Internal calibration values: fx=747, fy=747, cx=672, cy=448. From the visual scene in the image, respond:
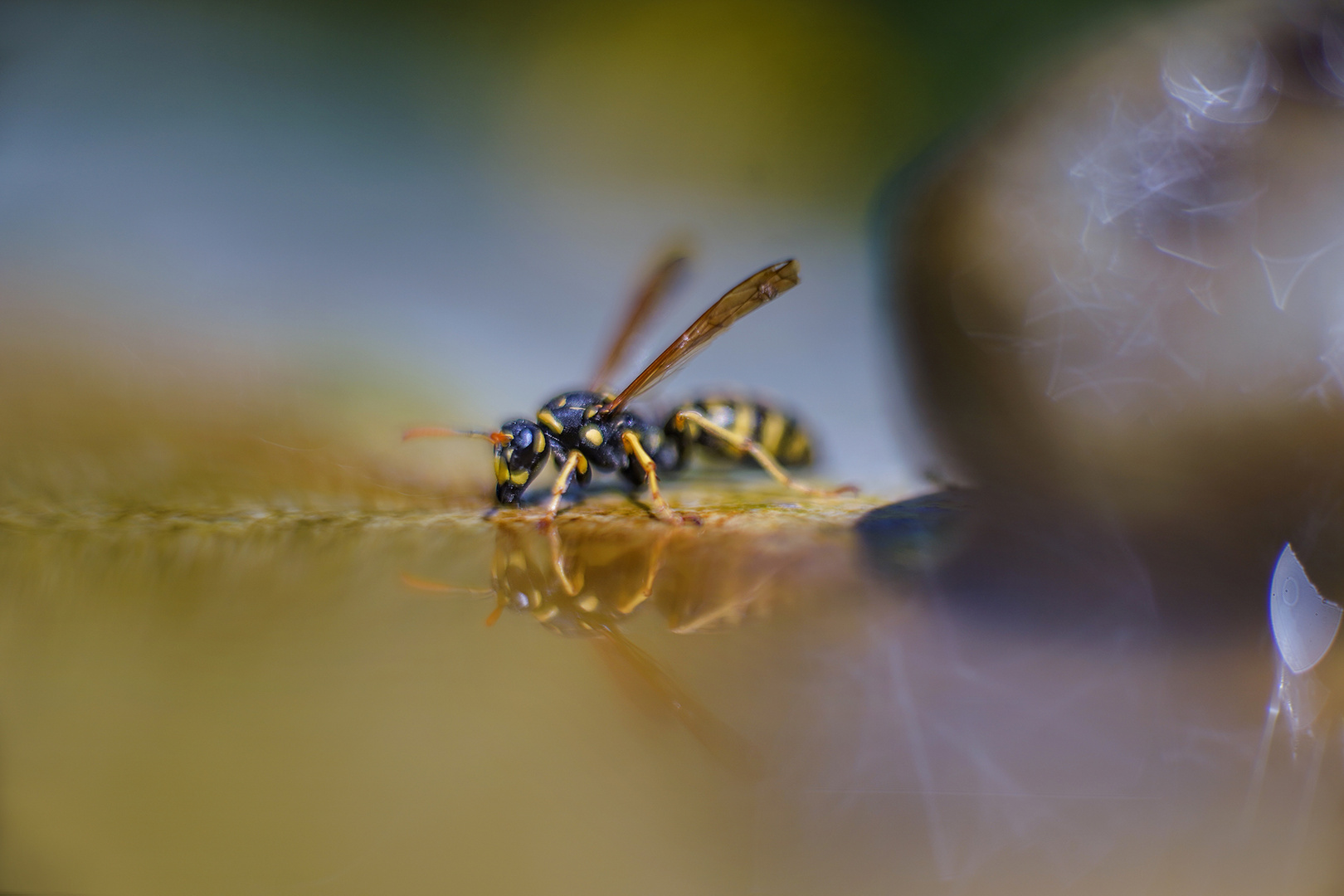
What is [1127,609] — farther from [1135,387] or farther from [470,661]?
[470,661]

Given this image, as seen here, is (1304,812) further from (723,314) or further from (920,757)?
(723,314)

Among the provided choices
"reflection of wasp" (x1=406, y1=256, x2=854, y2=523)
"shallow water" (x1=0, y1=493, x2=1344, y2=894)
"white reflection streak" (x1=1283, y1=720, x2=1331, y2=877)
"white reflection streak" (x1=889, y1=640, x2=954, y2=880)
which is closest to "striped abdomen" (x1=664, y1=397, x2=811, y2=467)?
"reflection of wasp" (x1=406, y1=256, x2=854, y2=523)

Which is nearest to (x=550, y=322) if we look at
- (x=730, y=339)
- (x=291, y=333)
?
(x=730, y=339)

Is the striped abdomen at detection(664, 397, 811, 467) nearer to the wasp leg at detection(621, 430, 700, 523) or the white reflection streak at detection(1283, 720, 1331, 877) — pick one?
the wasp leg at detection(621, 430, 700, 523)

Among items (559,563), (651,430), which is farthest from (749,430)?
(559,563)

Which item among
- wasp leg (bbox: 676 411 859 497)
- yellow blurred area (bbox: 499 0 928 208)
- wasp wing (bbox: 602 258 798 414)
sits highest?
yellow blurred area (bbox: 499 0 928 208)

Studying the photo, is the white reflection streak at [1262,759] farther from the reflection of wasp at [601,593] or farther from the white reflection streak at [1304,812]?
the reflection of wasp at [601,593]

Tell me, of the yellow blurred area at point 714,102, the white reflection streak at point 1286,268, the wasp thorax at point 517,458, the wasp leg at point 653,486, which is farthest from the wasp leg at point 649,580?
the yellow blurred area at point 714,102
